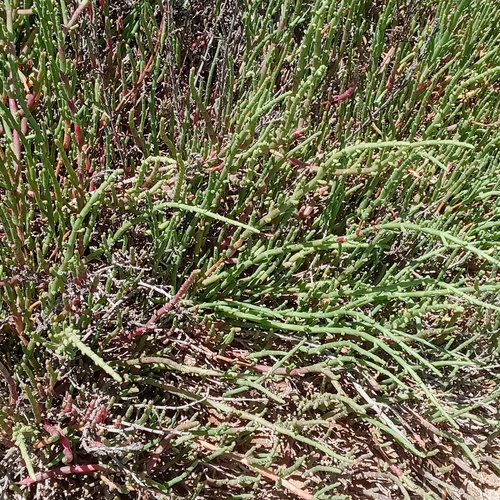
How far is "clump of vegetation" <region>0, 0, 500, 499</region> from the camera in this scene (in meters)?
1.29

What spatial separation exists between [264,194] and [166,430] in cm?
72

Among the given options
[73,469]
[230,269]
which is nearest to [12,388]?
[73,469]

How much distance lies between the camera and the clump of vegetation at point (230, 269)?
129 centimetres

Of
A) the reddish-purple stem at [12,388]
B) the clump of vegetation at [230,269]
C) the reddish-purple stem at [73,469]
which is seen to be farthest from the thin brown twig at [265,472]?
the reddish-purple stem at [12,388]

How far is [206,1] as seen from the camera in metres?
1.90

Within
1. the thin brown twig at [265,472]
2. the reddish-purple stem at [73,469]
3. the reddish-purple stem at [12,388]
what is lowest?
the thin brown twig at [265,472]

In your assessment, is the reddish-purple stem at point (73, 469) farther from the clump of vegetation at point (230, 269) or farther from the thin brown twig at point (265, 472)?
the thin brown twig at point (265, 472)

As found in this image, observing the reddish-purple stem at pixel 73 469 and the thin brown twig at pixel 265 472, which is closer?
the reddish-purple stem at pixel 73 469

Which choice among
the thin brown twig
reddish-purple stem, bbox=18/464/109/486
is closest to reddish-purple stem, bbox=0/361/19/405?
reddish-purple stem, bbox=18/464/109/486

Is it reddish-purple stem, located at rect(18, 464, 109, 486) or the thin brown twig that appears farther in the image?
the thin brown twig

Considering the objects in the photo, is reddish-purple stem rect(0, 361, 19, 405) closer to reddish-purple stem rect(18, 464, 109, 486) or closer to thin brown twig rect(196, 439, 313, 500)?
reddish-purple stem rect(18, 464, 109, 486)

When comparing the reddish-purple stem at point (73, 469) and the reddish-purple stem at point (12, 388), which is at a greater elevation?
the reddish-purple stem at point (12, 388)

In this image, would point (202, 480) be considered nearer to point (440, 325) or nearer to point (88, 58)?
point (440, 325)

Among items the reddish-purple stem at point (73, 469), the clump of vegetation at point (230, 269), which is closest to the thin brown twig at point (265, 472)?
the clump of vegetation at point (230, 269)
